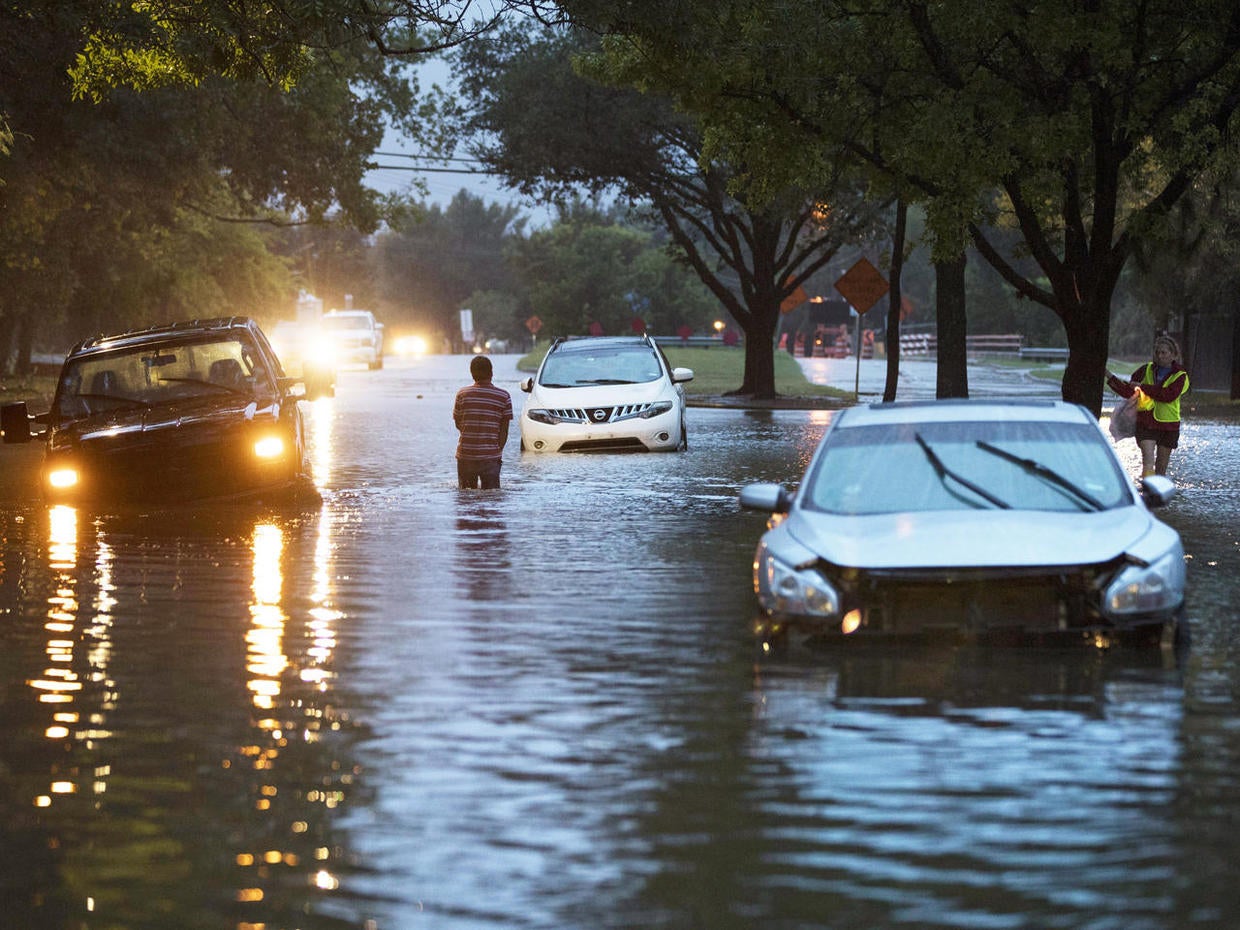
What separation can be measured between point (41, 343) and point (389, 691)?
83398mm

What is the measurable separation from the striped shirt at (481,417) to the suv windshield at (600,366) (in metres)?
6.73

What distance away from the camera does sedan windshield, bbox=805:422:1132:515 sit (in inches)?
410

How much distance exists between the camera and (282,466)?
17812 mm

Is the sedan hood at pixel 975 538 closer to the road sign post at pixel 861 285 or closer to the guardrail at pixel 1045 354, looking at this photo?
the road sign post at pixel 861 285

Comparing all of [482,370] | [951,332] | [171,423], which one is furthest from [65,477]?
[951,332]

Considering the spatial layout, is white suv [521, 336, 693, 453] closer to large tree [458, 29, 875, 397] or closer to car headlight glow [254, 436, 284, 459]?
car headlight glow [254, 436, 284, 459]

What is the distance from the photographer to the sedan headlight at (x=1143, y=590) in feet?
31.0

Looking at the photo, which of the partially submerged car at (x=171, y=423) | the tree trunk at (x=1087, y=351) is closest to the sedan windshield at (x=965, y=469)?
the partially submerged car at (x=171, y=423)

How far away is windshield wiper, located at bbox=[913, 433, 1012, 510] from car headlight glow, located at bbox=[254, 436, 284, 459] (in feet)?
25.7

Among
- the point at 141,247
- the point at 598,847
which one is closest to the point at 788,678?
the point at 598,847

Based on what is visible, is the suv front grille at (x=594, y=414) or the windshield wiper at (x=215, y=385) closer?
the windshield wiper at (x=215, y=385)

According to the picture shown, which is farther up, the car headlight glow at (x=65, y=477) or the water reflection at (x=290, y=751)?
the car headlight glow at (x=65, y=477)

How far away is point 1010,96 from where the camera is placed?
2442 centimetres

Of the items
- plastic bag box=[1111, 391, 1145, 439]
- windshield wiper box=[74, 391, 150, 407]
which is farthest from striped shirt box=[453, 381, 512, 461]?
plastic bag box=[1111, 391, 1145, 439]
